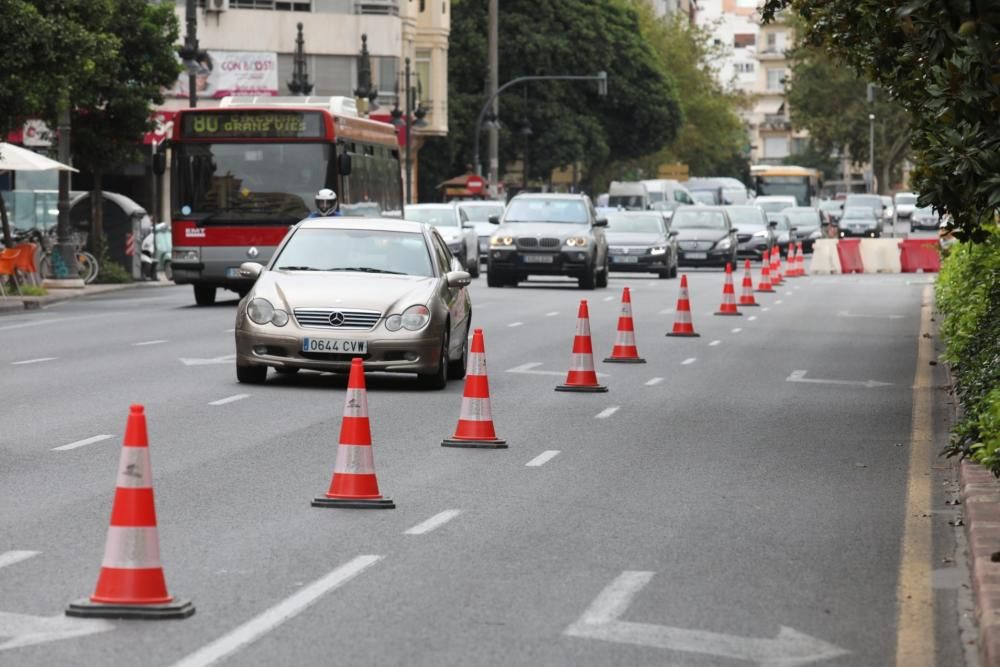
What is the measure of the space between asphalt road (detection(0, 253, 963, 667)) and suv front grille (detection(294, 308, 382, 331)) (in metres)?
0.55

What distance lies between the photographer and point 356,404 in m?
11.0

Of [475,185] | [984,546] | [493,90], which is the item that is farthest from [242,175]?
[493,90]

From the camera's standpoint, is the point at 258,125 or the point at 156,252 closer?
the point at 258,125

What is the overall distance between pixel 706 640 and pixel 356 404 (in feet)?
11.7

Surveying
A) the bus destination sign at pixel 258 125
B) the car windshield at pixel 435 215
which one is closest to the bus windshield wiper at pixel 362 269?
the bus destination sign at pixel 258 125

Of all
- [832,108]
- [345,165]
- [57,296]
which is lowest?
[57,296]

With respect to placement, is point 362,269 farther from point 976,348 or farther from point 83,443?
point 976,348

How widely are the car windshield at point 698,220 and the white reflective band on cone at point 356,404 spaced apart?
147 ft

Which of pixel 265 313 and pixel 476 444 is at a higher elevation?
Result: pixel 265 313

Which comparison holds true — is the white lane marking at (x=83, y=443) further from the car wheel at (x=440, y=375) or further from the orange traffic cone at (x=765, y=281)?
the orange traffic cone at (x=765, y=281)

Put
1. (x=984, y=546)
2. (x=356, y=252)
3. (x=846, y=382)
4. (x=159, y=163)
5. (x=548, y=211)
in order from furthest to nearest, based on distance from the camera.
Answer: (x=548, y=211)
(x=159, y=163)
(x=846, y=382)
(x=356, y=252)
(x=984, y=546)

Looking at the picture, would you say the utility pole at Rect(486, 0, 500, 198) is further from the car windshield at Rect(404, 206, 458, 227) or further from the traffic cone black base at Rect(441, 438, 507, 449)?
the traffic cone black base at Rect(441, 438, 507, 449)

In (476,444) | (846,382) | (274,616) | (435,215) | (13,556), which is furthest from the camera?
(435,215)

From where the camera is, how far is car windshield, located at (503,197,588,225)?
4156cm
